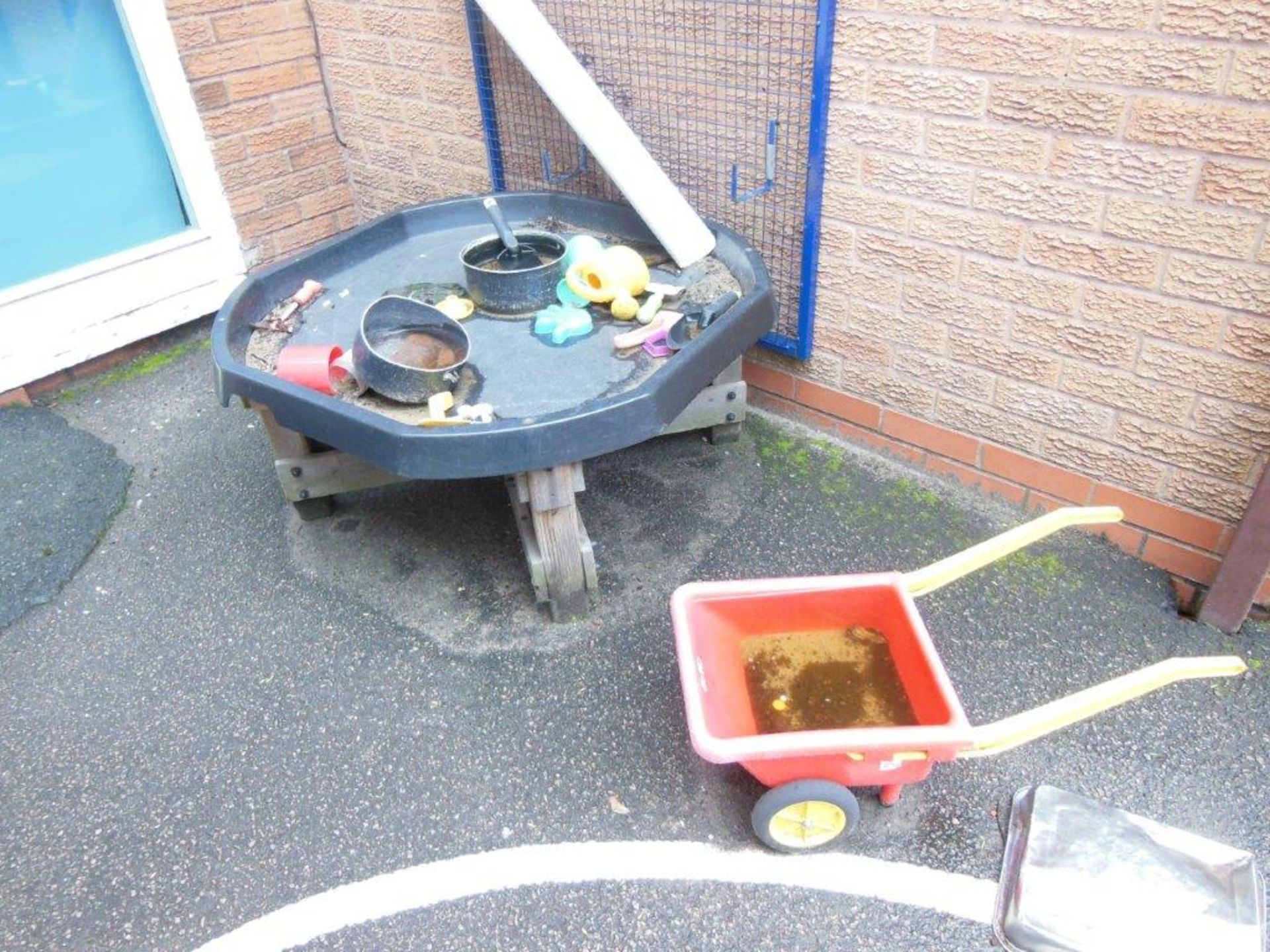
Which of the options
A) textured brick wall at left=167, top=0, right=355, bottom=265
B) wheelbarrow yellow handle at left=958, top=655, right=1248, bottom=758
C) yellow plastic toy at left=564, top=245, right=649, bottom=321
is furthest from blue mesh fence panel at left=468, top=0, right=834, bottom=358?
wheelbarrow yellow handle at left=958, top=655, right=1248, bottom=758

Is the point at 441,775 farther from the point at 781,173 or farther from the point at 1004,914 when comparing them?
the point at 781,173

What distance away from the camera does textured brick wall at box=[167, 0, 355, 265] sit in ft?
11.6

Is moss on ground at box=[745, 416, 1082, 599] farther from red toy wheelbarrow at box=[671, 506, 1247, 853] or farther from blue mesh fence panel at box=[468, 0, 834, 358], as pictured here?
red toy wheelbarrow at box=[671, 506, 1247, 853]

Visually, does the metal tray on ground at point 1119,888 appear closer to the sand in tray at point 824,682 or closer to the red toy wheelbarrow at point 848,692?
the red toy wheelbarrow at point 848,692

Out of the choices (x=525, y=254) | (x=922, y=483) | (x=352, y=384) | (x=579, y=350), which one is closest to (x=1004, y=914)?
(x=922, y=483)

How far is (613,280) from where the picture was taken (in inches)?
99.5

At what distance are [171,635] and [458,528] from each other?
82 centimetres

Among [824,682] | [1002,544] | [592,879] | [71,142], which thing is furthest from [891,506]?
[71,142]

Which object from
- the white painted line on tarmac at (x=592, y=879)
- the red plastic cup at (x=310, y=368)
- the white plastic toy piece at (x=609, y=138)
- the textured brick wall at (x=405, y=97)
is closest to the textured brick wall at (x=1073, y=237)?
the white plastic toy piece at (x=609, y=138)

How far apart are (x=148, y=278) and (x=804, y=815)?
3.29 m

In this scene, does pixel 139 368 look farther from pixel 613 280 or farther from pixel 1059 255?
pixel 1059 255

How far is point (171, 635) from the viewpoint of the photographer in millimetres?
2438

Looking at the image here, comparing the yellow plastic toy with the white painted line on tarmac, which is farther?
the yellow plastic toy

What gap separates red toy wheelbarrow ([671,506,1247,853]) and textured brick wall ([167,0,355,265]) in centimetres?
302
